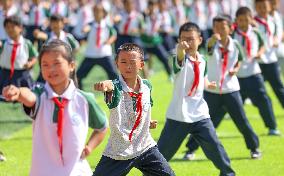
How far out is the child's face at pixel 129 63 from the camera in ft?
21.8

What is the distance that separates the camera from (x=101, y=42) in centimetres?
1540

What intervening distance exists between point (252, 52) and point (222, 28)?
1861 millimetres

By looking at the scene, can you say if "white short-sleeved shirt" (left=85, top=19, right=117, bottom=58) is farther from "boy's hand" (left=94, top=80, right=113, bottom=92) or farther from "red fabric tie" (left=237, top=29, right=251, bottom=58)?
"boy's hand" (left=94, top=80, right=113, bottom=92)

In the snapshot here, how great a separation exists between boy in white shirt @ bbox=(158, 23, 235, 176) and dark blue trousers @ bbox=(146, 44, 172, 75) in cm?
1114

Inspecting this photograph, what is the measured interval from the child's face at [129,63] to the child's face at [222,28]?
312 cm

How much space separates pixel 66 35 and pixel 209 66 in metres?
4.00

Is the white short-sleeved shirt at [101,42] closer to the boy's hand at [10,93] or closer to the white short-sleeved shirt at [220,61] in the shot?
the white short-sleeved shirt at [220,61]

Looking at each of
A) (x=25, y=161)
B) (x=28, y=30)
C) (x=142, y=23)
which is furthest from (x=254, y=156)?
(x=28, y=30)

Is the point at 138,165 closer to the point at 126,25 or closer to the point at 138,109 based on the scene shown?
the point at 138,109

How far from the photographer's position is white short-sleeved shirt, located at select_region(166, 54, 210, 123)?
8219mm

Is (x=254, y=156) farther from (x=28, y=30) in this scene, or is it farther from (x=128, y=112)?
(x=28, y=30)

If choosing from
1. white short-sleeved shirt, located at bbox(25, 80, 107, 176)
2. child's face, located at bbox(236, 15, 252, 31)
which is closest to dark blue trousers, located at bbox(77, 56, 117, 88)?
child's face, located at bbox(236, 15, 252, 31)

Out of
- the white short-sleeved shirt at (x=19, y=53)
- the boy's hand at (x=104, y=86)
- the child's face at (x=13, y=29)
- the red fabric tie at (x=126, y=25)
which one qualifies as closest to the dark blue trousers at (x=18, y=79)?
the white short-sleeved shirt at (x=19, y=53)

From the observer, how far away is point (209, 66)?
10.1 meters
